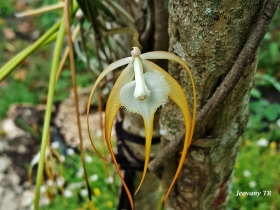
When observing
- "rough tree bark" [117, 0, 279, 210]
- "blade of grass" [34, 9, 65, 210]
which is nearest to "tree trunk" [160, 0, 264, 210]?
"rough tree bark" [117, 0, 279, 210]

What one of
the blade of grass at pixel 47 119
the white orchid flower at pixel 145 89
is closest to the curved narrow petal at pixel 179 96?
the white orchid flower at pixel 145 89

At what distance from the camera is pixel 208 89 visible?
404 mm

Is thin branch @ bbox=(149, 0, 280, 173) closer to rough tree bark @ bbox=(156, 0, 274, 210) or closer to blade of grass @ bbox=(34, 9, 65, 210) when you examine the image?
rough tree bark @ bbox=(156, 0, 274, 210)

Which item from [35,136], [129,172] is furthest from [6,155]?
[129,172]

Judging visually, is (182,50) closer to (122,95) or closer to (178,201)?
(122,95)

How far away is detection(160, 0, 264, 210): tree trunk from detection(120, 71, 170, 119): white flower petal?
0.08 metres

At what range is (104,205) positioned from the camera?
122 cm

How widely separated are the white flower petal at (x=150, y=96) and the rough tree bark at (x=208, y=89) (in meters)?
0.08

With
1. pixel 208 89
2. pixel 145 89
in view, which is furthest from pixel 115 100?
pixel 208 89

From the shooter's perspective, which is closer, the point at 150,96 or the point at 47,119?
the point at 150,96

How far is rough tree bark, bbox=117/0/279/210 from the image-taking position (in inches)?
13.7

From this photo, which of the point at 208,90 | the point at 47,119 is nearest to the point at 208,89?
the point at 208,90

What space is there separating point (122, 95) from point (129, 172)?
15.2 inches

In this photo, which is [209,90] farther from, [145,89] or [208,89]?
[145,89]
